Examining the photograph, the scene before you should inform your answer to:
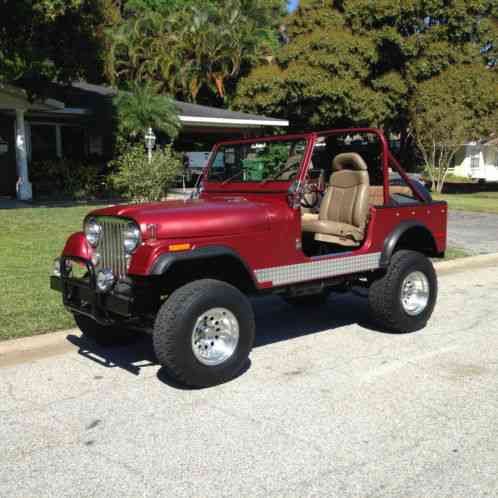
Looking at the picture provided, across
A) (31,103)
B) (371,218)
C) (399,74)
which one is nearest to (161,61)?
(399,74)

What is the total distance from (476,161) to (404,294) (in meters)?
43.5

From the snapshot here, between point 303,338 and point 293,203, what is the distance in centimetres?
148

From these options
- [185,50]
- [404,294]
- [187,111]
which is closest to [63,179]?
[187,111]

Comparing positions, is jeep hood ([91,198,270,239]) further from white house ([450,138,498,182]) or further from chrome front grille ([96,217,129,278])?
white house ([450,138,498,182])

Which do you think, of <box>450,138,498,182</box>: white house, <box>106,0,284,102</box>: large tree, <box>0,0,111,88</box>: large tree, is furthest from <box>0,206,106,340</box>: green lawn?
<box>450,138,498,182</box>: white house

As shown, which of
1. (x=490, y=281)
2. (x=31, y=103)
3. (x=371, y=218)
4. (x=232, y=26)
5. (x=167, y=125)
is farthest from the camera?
(x=232, y=26)

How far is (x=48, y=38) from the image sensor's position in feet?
45.0

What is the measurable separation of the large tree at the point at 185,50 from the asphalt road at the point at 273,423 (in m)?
25.6

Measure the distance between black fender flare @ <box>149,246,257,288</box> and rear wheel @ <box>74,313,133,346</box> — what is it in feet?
4.64

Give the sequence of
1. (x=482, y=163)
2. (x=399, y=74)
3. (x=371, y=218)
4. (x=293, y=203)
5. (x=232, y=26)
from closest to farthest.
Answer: (x=293, y=203), (x=371, y=218), (x=399, y=74), (x=232, y=26), (x=482, y=163)

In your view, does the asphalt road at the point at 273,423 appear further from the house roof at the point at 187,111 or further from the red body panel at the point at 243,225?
the house roof at the point at 187,111

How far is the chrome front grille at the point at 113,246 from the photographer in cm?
466

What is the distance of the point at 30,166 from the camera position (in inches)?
745

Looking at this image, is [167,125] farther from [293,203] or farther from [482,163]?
[482,163]
